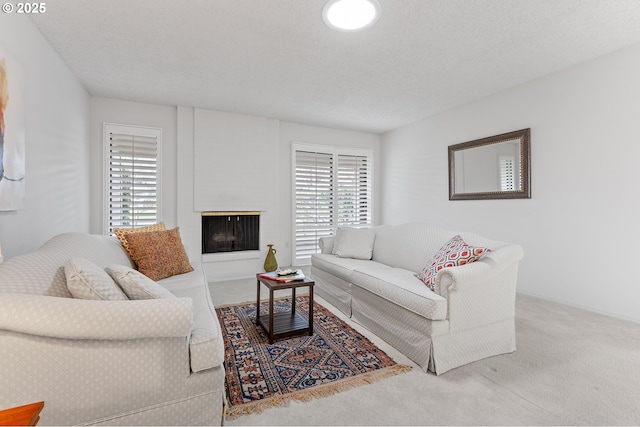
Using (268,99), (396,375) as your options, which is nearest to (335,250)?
(396,375)

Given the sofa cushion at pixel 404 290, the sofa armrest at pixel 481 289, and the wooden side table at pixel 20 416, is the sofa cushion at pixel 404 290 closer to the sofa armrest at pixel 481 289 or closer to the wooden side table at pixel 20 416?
the sofa armrest at pixel 481 289

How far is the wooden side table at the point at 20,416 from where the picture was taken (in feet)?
2.40

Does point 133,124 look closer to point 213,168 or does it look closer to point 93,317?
point 213,168

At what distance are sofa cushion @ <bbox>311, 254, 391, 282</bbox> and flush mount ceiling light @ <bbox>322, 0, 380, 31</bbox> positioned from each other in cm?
211

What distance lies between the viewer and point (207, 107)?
428cm

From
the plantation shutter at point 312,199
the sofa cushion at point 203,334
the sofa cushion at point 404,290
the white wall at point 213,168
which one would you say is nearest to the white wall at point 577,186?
the sofa cushion at point 404,290

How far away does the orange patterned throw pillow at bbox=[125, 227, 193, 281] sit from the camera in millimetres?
2529

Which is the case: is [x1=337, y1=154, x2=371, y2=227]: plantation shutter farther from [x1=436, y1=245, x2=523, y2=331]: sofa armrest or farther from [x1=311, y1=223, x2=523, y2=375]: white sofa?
[x1=436, y1=245, x2=523, y2=331]: sofa armrest

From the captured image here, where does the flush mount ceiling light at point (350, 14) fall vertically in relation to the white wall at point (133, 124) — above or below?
above

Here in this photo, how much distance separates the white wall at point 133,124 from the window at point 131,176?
0.07 meters

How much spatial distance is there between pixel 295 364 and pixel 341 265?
1.25 m

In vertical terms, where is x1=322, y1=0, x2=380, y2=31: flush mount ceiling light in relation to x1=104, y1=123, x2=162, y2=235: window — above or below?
above

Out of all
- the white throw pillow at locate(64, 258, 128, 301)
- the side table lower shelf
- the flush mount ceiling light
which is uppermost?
the flush mount ceiling light

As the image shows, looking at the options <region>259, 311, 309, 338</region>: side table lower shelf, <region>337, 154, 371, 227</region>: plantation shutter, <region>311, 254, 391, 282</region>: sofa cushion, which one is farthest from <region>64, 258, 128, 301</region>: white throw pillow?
<region>337, 154, 371, 227</region>: plantation shutter
